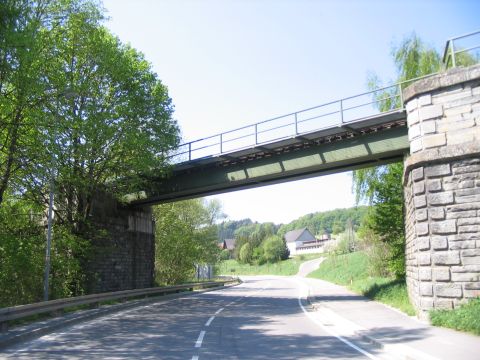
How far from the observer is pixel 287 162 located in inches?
875

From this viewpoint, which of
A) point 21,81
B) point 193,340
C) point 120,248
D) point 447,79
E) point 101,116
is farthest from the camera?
point 120,248

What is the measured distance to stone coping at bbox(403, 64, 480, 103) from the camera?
12.9m

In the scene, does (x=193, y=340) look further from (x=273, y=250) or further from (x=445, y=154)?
(x=273, y=250)

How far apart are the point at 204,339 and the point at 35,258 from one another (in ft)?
35.2

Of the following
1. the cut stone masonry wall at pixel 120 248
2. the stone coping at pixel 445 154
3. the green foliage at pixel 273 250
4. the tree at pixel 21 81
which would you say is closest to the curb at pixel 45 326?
the tree at pixel 21 81

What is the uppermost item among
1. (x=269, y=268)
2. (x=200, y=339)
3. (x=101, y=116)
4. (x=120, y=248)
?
(x=101, y=116)

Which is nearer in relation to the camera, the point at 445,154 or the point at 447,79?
the point at 445,154

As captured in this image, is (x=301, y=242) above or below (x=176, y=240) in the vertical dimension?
below

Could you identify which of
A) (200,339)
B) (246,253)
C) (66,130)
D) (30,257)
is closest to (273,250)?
(246,253)

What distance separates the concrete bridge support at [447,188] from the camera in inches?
488

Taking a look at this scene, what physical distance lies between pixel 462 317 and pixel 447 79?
21.2ft

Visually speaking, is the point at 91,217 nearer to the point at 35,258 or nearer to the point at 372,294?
the point at 35,258

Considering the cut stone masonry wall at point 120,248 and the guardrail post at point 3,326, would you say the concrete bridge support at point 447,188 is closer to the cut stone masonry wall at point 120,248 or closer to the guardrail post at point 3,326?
the guardrail post at point 3,326

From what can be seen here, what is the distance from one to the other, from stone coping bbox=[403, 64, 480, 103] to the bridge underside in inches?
175
